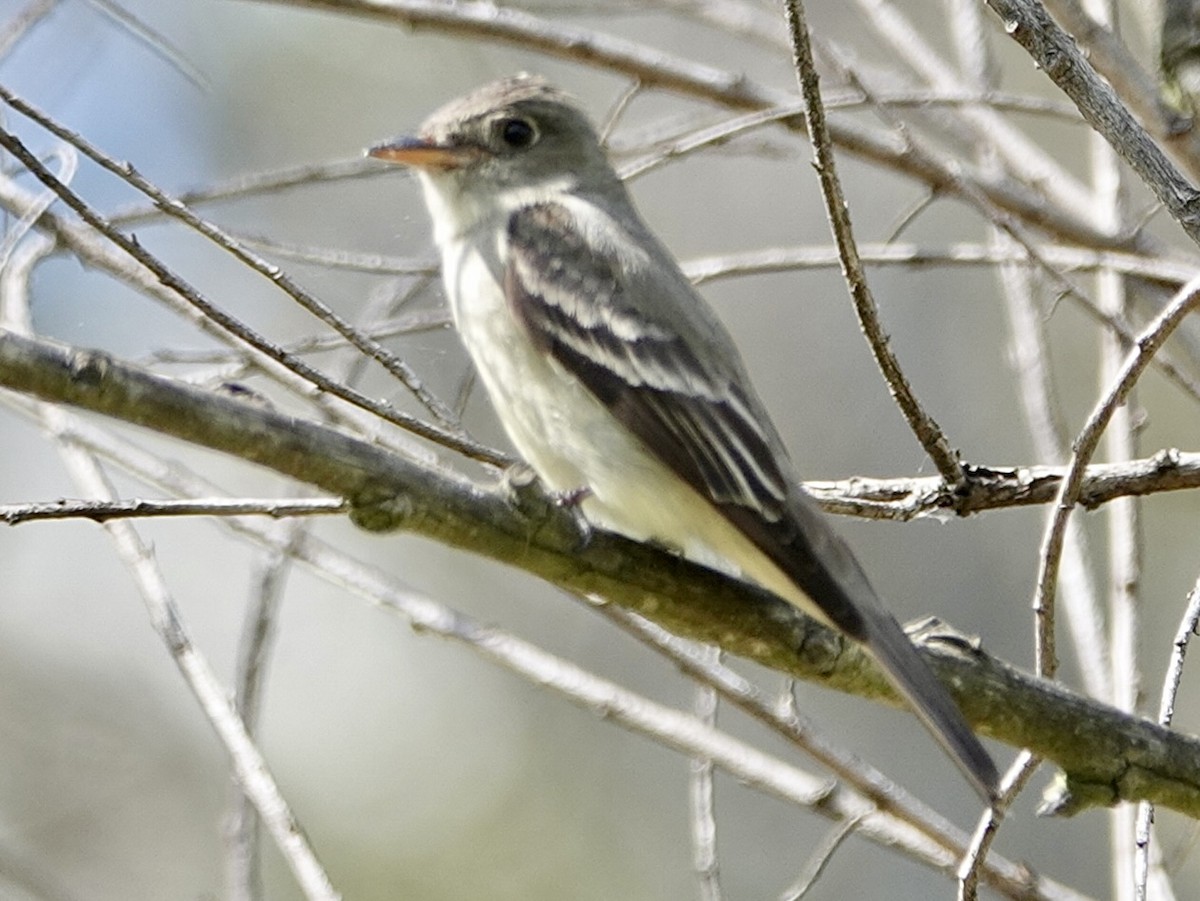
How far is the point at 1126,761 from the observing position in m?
2.96

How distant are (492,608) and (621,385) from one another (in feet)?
18.1

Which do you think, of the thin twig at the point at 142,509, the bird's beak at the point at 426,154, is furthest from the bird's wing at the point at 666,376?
the thin twig at the point at 142,509

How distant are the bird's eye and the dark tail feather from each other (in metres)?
1.95

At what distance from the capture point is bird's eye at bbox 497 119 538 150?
177 inches

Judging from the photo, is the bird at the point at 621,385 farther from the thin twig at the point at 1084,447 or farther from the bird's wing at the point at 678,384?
the thin twig at the point at 1084,447

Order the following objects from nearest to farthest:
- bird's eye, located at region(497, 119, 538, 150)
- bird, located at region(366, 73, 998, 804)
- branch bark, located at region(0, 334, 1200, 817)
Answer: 1. branch bark, located at region(0, 334, 1200, 817)
2. bird, located at region(366, 73, 998, 804)
3. bird's eye, located at region(497, 119, 538, 150)

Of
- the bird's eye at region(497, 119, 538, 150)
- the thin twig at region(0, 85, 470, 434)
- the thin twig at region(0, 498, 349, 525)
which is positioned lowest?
the thin twig at region(0, 498, 349, 525)

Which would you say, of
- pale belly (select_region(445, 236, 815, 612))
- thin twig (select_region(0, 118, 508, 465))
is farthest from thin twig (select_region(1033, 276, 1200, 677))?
thin twig (select_region(0, 118, 508, 465))

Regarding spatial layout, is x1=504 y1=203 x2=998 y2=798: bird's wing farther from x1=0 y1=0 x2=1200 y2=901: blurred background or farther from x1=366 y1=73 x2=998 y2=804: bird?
x1=0 y1=0 x2=1200 y2=901: blurred background

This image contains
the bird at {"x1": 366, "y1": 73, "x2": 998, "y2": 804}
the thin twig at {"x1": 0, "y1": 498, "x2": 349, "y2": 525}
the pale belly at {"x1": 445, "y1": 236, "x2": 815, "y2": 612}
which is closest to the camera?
the thin twig at {"x1": 0, "y1": 498, "x2": 349, "y2": 525}

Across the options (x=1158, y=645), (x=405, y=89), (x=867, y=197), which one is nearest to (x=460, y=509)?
(x=1158, y=645)

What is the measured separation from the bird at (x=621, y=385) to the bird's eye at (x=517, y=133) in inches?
4.3

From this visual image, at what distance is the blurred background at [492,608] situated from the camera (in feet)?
→ 27.1

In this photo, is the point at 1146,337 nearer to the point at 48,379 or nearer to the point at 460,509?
the point at 460,509
